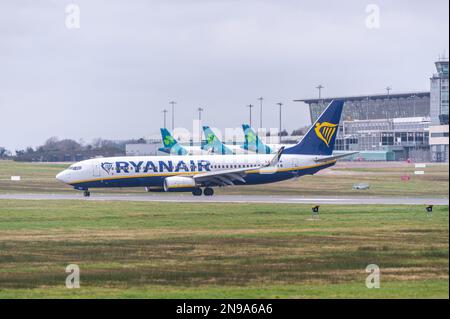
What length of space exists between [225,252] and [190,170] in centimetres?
4284

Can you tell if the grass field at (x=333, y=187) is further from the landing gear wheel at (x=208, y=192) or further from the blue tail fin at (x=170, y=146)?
the blue tail fin at (x=170, y=146)

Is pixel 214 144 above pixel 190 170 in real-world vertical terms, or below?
above

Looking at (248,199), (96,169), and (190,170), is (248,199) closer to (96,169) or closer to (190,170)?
(190,170)

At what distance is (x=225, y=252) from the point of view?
38.2 meters

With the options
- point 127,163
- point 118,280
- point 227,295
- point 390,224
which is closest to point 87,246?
point 118,280

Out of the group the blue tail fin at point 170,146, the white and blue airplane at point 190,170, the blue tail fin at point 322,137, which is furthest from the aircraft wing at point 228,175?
the blue tail fin at point 170,146

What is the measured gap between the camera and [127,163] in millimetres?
79875

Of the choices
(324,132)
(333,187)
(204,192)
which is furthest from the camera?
(333,187)

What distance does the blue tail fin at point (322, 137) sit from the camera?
279 ft

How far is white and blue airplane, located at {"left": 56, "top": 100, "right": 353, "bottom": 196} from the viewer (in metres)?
79.8

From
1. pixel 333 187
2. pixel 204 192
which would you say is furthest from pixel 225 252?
pixel 333 187

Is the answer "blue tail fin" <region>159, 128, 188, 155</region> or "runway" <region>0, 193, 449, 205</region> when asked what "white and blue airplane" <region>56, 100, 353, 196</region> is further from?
"blue tail fin" <region>159, 128, 188, 155</region>
